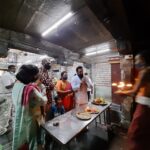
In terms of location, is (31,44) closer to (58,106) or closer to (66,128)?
(58,106)

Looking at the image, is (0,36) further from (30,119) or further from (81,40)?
(81,40)

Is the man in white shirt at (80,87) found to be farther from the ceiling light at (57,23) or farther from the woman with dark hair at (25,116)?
the woman with dark hair at (25,116)

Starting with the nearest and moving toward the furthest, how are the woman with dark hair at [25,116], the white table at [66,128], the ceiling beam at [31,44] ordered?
the white table at [66,128] → the woman with dark hair at [25,116] → the ceiling beam at [31,44]

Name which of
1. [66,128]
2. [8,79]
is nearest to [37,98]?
[66,128]

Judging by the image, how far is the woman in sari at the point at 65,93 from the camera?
315 centimetres

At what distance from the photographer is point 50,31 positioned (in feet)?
8.99

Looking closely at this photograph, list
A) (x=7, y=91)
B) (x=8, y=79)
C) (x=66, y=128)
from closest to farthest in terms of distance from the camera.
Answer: (x=66, y=128) → (x=8, y=79) → (x=7, y=91)

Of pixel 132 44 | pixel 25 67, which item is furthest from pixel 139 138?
pixel 132 44

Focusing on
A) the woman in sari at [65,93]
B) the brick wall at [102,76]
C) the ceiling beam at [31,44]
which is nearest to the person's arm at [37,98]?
the ceiling beam at [31,44]

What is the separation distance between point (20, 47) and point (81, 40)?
1615mm

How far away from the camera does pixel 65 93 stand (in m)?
3.16

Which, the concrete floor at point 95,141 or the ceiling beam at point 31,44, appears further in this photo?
the concrete floor at point 95,141

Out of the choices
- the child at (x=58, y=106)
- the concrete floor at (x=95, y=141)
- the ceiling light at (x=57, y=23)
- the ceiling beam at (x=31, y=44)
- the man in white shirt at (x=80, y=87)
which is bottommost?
the concrete floor at (x=95, y=141)

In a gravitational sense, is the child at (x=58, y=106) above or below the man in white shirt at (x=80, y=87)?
below
